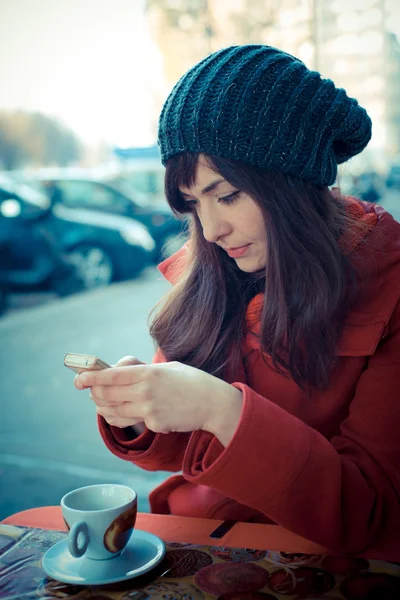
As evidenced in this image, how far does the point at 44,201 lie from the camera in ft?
14.8

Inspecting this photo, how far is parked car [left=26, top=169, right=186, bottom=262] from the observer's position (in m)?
4.29

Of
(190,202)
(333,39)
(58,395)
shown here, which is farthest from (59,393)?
(190,202)

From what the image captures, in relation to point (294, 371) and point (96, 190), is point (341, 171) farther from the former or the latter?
point (96, 190)

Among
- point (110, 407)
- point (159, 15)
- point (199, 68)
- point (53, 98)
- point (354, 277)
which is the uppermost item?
point (159, 15)

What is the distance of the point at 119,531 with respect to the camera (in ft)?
2.57

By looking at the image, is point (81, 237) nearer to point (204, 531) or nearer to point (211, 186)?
point (211, 186)

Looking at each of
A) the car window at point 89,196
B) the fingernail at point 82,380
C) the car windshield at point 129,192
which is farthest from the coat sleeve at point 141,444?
the car window at point 89,196

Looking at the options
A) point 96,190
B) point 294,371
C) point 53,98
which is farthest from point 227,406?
point 96,190

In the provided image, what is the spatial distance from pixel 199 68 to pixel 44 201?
360 centimetres

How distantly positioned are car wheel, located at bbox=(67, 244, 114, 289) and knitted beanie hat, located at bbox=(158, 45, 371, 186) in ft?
11.7

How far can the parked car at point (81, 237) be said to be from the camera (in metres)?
4.27

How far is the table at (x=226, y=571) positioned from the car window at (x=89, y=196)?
3.70 meters

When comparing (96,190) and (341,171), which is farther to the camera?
(96,190)

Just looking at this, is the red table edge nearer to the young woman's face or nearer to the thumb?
the thumb
